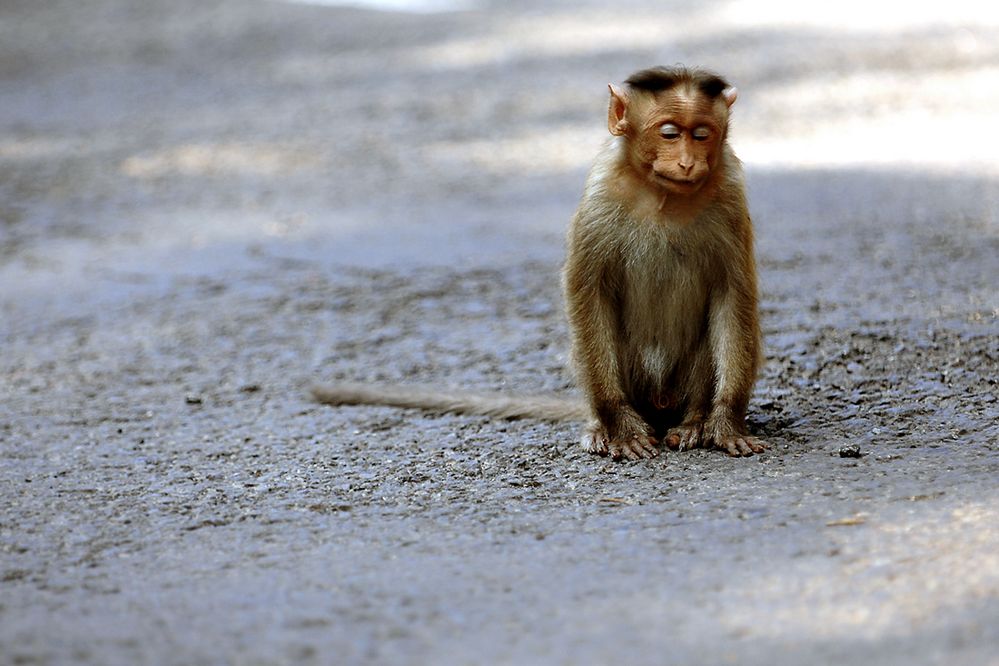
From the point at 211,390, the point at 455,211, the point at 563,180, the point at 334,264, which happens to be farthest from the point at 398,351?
the point at 563,180

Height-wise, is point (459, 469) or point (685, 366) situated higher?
point (685, 366)

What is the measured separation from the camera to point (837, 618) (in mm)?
3141

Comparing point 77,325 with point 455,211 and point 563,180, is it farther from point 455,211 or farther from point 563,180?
point 563,180

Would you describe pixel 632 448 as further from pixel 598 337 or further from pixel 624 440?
pixel 598 337

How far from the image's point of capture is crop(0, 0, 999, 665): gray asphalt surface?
331 cm

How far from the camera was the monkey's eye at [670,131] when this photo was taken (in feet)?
14.6

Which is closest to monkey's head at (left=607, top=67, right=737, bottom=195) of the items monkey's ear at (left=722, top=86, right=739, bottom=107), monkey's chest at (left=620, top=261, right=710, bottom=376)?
monkey's ear at (left=722, top=86, right=739, bottom=107)

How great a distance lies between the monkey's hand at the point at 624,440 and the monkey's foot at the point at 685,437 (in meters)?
0.06

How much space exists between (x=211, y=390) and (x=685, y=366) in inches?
89.6

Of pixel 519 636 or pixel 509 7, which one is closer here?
pixel 519 636

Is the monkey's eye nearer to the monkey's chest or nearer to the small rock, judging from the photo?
the monkey's chest

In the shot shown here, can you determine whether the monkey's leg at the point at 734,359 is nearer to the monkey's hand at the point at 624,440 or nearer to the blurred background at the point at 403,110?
the monkey's hand at the point at 624,440

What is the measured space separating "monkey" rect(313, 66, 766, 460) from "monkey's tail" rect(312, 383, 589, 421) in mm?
340

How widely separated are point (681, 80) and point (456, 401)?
1657mm
